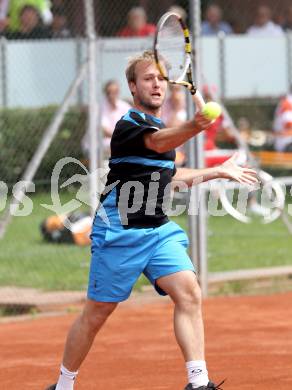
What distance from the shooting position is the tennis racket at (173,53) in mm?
5660

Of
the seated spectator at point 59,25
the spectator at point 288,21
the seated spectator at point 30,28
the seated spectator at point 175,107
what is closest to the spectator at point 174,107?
the seated spectator at point 175,107

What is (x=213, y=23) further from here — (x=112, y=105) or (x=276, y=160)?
(x=112, y=105)

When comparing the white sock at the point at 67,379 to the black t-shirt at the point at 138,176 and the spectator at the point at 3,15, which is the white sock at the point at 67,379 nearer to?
the black t-shirt at the point at 138,176

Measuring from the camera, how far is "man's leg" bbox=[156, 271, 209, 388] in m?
5.82

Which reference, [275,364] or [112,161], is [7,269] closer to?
[275,364]

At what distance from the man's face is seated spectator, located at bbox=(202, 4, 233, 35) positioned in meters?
11.1

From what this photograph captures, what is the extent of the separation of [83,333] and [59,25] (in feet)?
27.6

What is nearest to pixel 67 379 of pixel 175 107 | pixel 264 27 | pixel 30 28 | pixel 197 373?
pixel 197 373

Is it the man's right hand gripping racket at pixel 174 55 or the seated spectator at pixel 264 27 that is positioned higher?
the man's right hand gripping racket at pixel 174 55

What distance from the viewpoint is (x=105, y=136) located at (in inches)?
455

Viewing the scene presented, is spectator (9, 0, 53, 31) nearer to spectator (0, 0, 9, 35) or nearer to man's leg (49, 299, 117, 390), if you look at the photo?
spectator (0, 0, 9, 35)

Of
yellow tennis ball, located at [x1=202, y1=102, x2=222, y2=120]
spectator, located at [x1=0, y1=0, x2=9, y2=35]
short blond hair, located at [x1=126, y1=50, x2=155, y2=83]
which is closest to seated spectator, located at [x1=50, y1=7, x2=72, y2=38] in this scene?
spectator, located at [x1=0, y1=0, x2=9, y2=35]

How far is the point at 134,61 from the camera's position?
19.5ft

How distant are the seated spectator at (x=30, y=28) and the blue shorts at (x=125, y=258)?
760 centimetres
